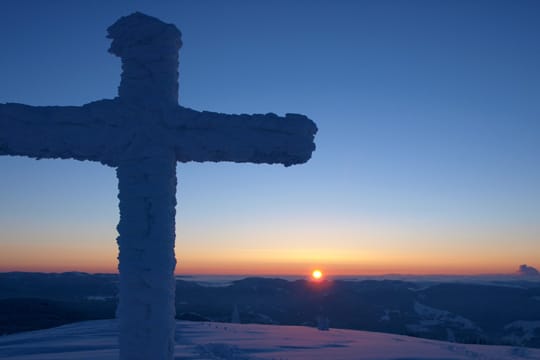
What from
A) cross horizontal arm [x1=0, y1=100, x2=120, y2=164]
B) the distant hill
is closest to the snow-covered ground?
cross horizontal arm [x1=0, y1=100, x2=120, y2=164]

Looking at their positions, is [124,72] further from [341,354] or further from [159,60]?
[341,354]

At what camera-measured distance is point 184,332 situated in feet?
42.4

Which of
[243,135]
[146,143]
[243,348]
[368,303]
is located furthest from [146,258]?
[368,303]

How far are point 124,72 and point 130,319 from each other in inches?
88.7

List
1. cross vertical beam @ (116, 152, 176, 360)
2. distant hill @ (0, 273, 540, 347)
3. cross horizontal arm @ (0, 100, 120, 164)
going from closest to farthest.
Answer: cross vertical beam @ (116, 152, 176, 360) < cross horizontal arm @ (0, 100, 120, 164) < distant hill @ (0, 273, 540, 347)

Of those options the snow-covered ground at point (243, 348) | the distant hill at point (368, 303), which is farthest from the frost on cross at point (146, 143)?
the distant hill at point (368, 303)

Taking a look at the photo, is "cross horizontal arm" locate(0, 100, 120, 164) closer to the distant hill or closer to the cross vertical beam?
the cross vertical beam

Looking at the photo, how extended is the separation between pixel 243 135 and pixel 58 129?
1679 millimetres

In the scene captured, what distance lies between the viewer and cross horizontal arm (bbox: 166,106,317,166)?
4758 millimetres

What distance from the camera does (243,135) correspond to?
4.79 metres

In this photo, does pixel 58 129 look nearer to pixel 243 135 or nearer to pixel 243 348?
pixel 243 135

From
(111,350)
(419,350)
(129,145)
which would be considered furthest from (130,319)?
(419,350)

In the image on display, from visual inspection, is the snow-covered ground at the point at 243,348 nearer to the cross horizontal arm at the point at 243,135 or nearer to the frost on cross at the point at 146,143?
the frost on cross at the point at 146,143

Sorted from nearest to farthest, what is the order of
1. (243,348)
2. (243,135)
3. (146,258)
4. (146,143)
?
(146,258), (146,143), (243,135), (243,348)
